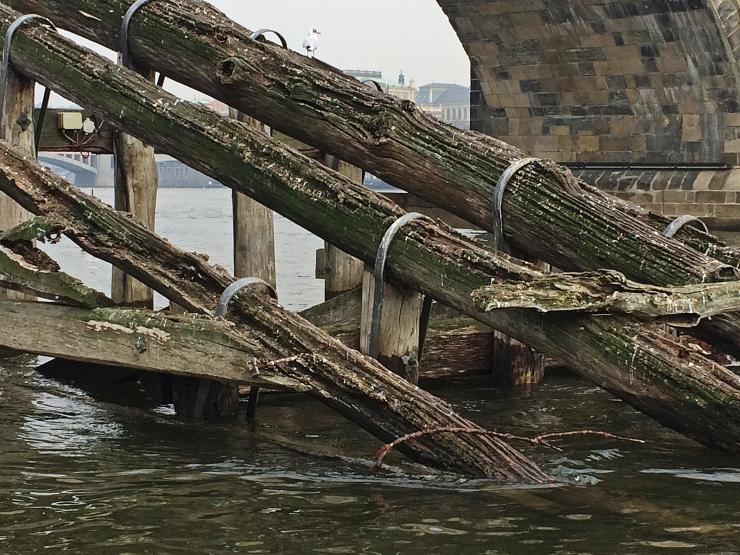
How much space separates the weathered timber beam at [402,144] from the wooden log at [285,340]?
3.63 feet

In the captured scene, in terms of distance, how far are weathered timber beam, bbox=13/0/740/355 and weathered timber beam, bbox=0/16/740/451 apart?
36 cm

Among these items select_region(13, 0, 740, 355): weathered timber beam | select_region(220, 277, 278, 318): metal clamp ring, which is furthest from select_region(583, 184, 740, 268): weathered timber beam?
select_region(220, 277, 278, 318): metal clamp ring

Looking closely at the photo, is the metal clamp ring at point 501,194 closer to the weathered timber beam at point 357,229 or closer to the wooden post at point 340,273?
the weathered timber beam at point 357,229

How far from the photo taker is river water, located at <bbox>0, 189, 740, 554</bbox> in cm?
473

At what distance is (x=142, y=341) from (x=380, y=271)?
1102 millimetres

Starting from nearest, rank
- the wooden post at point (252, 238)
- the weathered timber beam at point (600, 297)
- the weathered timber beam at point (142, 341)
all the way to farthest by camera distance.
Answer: the weathered timber beam at point (600, 297)
the weathered timber beam at point (142, 341)
the wooden post at point (252, 238)

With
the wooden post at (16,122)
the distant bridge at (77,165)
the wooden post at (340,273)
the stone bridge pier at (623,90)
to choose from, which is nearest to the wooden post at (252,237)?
the wooden post at (340,273)

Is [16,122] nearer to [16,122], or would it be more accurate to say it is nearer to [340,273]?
[16,122]

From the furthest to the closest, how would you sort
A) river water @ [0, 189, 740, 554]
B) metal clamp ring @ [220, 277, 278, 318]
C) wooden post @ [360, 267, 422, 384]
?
wooden post @ [360, 267, 422, 384]
metal clamp ring @ [220, 277, 278, 318]
river water @ [0, 189, 740, 554]

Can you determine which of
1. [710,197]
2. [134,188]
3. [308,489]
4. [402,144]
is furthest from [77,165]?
[308,489]

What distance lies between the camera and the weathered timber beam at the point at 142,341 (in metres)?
5.79

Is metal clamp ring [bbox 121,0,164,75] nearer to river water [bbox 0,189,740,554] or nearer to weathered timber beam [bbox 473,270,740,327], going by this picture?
river water [bbox 0,189,740,554]

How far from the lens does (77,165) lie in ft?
263

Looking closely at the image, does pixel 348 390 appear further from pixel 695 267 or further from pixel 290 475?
pixel 695 267
